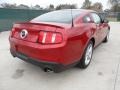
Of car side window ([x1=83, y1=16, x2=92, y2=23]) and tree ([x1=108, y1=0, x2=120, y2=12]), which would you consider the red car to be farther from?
tree ([x1=108, y1=0, x2=120, y2=12])

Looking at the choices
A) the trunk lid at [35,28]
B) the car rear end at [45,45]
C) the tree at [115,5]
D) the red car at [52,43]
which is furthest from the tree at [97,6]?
the car rear end at [45,45]

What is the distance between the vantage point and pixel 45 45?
3.43 m

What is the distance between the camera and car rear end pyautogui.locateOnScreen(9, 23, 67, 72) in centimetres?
A: 340

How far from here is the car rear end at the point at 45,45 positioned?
11.2 ft

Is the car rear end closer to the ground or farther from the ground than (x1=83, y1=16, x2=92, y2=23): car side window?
closer to the ground

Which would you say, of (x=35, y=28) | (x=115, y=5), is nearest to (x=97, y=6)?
(x=115, y=5)

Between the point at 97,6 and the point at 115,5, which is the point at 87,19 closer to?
the point at 115,5

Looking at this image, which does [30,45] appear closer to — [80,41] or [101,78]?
[80,41]

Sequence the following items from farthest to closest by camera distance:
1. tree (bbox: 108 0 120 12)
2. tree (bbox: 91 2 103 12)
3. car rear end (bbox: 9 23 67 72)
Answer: tree (bbox: 91 2 103 12) → tree (bbox: 108 0 120 12) → car rear end (bbox: 9 23 67 72)

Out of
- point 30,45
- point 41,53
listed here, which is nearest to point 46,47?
point 41,53

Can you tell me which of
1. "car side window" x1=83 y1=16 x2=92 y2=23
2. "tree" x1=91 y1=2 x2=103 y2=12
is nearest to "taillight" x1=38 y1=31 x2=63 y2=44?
"car side window" x1=83 y1=16 x2=92 y2=23

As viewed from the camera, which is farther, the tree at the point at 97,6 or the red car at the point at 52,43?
the tree at the point at 97,6

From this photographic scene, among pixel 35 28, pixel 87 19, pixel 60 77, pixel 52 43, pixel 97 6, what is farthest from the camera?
pixel 97 6

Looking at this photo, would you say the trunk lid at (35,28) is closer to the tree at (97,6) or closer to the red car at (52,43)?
the red car at (52,43)
